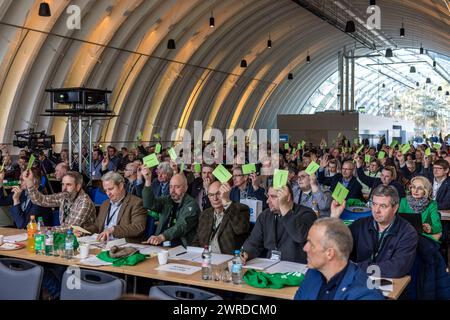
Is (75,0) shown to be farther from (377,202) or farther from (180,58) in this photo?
(377,202)

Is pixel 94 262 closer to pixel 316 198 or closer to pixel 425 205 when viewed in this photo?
pixel 316 198

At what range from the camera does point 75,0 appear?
1366 cm

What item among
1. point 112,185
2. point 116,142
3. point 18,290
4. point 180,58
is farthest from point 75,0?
point 18,290

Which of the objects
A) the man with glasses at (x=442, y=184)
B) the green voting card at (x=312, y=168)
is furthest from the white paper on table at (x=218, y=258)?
the man with glasses at (x=442, y=184)

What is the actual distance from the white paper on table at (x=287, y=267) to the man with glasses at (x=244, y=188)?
327cm

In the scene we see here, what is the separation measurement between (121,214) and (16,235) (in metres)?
1.11

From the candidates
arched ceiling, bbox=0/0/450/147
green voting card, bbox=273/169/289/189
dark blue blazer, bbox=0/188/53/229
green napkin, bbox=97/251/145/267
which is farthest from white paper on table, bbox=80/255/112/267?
arched ceiling, bbox=0/0/450/147

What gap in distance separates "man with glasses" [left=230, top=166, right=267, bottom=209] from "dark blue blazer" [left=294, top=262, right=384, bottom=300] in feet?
14.4

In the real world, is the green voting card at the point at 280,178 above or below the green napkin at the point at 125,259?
above

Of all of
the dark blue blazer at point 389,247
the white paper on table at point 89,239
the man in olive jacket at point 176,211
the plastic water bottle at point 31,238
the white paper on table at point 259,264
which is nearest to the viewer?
the dark blue blazer at point 389,247

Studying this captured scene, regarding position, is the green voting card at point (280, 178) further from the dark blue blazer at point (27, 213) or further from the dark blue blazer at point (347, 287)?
the dark blue blazer at point (27, 213)

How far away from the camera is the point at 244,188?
8125mm

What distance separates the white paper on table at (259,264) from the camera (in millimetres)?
4328

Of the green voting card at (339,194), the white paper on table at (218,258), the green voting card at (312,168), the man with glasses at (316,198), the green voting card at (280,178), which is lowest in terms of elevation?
the white paper on table at (218,258)
